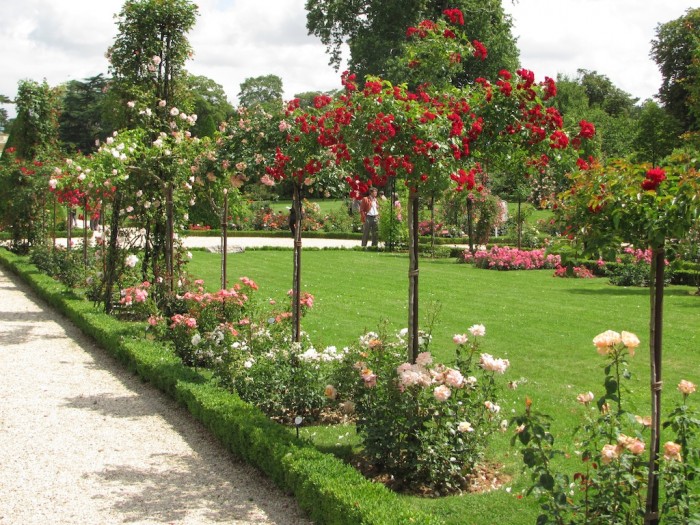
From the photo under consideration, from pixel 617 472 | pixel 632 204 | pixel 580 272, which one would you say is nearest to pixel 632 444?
pixel 617 472

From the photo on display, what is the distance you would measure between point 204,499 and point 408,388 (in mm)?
1536

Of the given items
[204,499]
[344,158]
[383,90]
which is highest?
[383,90]

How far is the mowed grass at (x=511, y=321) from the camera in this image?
18.3 feet

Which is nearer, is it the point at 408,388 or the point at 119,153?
the point at 408,388

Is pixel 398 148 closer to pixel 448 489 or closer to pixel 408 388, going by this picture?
pixel 408 388

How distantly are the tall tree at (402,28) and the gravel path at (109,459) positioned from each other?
23.0 m

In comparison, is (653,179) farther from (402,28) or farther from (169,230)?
(402,28)

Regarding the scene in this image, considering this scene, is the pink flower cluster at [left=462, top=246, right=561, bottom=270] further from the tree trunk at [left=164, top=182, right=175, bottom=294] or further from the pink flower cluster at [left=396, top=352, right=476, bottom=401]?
the pink flower cluster at [left=396, top=352, right=476, bottom=401]

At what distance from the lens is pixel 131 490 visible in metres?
5.00

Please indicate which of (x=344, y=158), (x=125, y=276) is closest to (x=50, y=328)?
(x=125, y=276)

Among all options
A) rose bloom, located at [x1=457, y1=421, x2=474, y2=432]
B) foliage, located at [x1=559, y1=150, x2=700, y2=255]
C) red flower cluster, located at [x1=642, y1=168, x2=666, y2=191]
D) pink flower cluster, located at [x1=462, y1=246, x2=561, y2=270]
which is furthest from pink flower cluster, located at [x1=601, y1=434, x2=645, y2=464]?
pink flower cluster, located at [x1=462, y1=246, x2=561, y2=270]

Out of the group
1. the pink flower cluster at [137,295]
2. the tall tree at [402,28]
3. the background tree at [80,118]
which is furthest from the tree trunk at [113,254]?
the background tree at [80,118]

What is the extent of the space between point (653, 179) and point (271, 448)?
3.08 m

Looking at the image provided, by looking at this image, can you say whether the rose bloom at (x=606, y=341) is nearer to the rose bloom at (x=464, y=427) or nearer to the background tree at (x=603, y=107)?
the rose bloom at (x=464, y=427)
